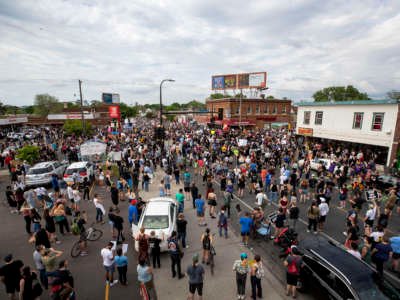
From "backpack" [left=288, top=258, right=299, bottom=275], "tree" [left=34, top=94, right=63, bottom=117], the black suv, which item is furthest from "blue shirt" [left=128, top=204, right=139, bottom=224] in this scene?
"tree" [left=34, top=94, right=63, bottom=117]

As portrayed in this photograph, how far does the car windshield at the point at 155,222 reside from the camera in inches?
330

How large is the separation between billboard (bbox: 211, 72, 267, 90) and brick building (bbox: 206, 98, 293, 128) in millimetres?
3607

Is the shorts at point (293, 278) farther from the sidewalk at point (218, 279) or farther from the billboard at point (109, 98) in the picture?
the billboard at point (109, 98)

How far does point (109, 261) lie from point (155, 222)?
219 cm

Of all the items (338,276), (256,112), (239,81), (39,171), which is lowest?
(39,171)

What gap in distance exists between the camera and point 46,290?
6766 millimetres

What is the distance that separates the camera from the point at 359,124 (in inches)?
878

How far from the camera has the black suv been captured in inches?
203

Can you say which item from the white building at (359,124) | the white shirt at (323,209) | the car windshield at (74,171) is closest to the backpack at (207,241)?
the white shirt at (323,209)

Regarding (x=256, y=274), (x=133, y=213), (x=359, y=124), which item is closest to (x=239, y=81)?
(x=359, y=124)

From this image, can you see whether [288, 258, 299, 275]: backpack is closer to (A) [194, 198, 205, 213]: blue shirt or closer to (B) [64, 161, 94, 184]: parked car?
(A) [194, 198, 205, 213]: blue shirt

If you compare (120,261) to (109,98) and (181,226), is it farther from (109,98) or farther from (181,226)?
(109,98)

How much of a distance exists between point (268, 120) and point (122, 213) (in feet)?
136

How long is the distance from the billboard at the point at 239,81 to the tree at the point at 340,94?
38.8 metres
